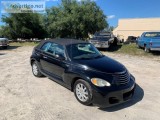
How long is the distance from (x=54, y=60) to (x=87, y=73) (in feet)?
5.19

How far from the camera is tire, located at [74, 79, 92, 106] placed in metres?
4.98

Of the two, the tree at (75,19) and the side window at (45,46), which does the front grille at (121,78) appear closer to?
the side window at (45,46)

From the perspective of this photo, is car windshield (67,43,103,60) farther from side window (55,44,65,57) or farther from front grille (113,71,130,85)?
front grille (113,71,130,85)

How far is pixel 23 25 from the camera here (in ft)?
106

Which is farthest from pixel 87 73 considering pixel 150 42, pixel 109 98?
pixel 150 42

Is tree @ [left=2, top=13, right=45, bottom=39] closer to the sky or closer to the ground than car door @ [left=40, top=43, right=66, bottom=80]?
closer to the sky

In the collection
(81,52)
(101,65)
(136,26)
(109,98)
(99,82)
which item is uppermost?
(136,26)

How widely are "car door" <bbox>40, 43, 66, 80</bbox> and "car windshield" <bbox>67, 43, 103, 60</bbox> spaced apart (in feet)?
0.83

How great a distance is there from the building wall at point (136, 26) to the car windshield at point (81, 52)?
38.9 meters

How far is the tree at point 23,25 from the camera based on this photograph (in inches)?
1245

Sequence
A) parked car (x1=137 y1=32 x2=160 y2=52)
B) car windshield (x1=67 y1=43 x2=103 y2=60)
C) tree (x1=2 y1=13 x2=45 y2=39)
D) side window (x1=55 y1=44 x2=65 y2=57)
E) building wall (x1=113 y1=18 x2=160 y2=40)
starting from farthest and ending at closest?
building wall (x1=113 y1=18 x2=160 y2=40) < tree (x1=2 y1=13 x2=45 y2=39) < parked car (x1=137 y1=32 x2=160 y2=52) < side window (x1=55 y1=44 x2=65 y2=57) < car windshield (x1=67 y1=43 x2=103 y2=60)

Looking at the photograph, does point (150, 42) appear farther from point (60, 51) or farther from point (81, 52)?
point (60, 51)

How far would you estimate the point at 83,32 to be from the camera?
98.8ft

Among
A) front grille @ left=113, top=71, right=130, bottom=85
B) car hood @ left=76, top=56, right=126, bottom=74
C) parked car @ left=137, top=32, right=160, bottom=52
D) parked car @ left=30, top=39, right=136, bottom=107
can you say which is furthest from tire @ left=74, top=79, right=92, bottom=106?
parked car @ left=137, top=32, right=160, bottom=52
